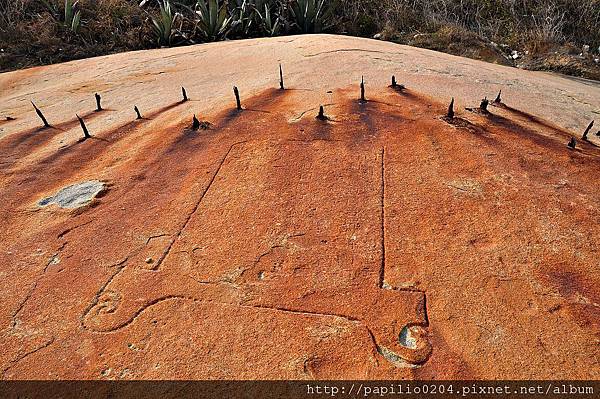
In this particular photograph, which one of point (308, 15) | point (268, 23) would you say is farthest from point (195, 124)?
point (308, 15)

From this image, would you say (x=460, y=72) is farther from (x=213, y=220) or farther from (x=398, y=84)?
(x=213, y=220)

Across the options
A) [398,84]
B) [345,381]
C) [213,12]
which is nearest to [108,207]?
[345,381]

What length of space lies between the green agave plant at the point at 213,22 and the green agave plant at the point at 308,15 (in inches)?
41.5

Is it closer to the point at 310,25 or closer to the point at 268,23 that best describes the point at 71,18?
the point at 268,23

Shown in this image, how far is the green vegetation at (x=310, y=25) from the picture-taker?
22.4 feet

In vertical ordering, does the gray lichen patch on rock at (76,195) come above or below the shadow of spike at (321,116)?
below

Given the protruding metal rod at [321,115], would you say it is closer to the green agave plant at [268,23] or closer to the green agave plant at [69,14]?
the green agave plant at [268,23]

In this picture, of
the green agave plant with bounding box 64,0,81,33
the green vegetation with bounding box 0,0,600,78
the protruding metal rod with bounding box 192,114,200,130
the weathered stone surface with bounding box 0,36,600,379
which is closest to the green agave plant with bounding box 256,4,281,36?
the green vegetation with bounding box 0,0,600,78

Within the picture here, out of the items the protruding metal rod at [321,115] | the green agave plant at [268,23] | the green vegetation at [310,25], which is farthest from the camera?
the green agave plant at [268,23]

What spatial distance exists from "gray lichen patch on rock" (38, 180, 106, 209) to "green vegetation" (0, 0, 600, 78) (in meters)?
5.07

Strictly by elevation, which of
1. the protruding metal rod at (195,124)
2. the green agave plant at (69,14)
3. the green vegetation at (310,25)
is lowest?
the green vegetation at (310,25)

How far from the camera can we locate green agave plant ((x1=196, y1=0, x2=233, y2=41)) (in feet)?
22.0

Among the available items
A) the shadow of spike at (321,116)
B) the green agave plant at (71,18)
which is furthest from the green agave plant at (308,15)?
the shadow of spike at (321,116)

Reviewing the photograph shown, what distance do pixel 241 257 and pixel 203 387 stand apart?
57cm
